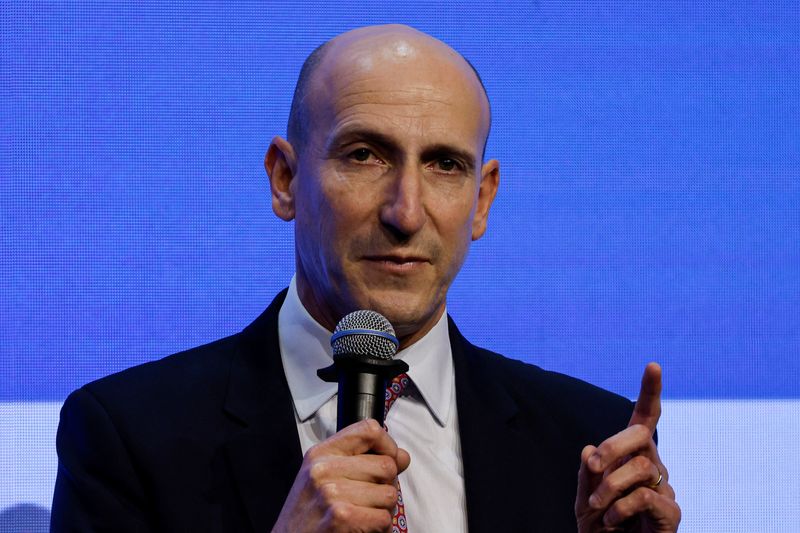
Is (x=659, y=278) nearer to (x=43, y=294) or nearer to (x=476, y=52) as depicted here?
(x=476, y=52)

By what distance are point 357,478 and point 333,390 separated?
562 mm

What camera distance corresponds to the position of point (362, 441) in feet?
5.38

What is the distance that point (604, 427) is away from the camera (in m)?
2.49

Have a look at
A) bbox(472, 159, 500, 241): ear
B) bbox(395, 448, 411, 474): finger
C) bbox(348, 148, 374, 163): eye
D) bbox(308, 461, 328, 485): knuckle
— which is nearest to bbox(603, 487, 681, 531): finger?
bbox(395, 448, 411, 474): finger

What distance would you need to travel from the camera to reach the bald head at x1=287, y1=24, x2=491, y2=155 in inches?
87.6

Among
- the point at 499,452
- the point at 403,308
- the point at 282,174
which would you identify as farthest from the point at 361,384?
the point at 282,174

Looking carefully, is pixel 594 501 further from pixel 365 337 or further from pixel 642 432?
pixel 365 337

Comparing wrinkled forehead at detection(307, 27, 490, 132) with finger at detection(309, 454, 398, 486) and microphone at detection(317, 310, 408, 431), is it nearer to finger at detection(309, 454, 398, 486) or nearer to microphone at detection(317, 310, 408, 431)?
microphone at detection(317, 310, 408, 431)

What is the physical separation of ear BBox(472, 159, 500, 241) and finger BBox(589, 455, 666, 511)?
66cm

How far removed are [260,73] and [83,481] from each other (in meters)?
1.22

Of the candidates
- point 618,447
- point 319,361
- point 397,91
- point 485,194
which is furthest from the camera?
point 485,194

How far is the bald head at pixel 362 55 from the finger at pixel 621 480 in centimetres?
78

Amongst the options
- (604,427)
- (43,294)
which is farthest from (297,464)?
(43,294)

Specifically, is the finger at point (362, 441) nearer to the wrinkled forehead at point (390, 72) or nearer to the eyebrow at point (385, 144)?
the eyebrow at point (385, 144)
